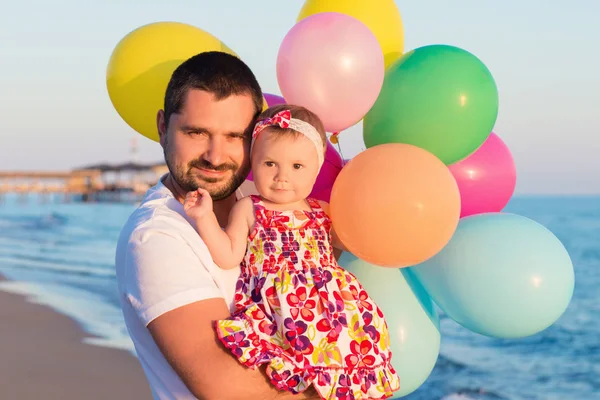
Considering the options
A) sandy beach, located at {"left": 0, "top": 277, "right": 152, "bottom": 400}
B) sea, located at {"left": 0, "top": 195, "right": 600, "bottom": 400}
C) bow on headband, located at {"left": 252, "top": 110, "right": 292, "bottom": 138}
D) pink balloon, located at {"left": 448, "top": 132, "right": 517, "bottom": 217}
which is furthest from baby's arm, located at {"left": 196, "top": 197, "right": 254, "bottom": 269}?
sea, located at {"left": 0, "top": 195, "right": 600, "bottom": 400}

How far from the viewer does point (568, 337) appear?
1008 cm

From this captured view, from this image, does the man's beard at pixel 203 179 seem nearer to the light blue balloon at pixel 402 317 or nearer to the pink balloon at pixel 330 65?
the pink balloon at pixel 330 65

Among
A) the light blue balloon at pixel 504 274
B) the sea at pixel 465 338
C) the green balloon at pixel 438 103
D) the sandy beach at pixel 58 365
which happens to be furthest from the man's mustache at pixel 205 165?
the sea at pixel 465 338

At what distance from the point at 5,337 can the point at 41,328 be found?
A: 567 millimetres

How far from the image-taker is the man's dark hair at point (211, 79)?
7.75ft

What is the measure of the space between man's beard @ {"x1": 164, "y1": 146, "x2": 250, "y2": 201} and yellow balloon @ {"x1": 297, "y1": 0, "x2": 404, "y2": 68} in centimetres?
118

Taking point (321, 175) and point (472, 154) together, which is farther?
point (472, 154)

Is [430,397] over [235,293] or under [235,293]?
under

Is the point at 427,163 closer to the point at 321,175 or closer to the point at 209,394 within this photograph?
the point at 321,175

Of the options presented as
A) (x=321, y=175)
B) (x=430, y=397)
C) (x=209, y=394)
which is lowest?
(x=430, y=397)

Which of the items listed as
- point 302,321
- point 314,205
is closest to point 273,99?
point 314,205

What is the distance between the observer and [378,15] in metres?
3.28

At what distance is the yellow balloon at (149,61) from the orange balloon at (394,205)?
90 centimetres

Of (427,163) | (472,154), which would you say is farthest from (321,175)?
(472,154)
